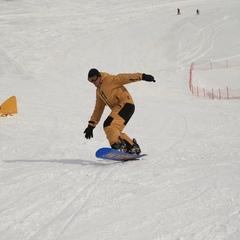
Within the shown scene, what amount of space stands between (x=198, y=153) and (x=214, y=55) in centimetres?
2672

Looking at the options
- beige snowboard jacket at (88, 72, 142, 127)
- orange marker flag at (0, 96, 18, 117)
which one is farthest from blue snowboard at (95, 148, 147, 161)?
orange marker flag at (0, 96, 18, 117)

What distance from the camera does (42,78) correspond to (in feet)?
82.1

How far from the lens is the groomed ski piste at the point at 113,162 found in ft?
11.2

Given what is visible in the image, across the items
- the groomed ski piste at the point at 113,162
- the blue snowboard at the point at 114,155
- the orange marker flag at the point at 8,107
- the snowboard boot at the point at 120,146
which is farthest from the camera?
the orange marker flag at the point at 8,107

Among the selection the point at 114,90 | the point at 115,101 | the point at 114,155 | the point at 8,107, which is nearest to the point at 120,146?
the point at 114,155

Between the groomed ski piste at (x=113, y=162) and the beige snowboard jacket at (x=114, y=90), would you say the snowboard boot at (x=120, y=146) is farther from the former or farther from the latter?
the beige snowboard jacket at (x=114, y=90)

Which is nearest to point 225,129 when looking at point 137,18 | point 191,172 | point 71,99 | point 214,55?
point 191,172

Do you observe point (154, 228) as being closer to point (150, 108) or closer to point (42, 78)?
point (150, 108)

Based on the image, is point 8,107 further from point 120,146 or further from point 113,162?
point 120,146

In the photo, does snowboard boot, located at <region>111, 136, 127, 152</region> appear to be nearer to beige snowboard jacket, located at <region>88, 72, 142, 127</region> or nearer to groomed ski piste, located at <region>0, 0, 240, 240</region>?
groomed ski piste, located at <region>0, 0, 240, 240</region>

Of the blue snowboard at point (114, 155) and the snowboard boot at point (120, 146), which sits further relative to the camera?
the snowboard boot at point (120, 146)

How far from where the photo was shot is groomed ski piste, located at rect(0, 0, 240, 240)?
3420 mm

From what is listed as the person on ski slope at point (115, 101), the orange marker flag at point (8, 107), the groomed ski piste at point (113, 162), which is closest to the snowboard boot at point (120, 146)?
the person on ski slope at point (115, 101)

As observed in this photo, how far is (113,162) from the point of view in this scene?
20.8ft
